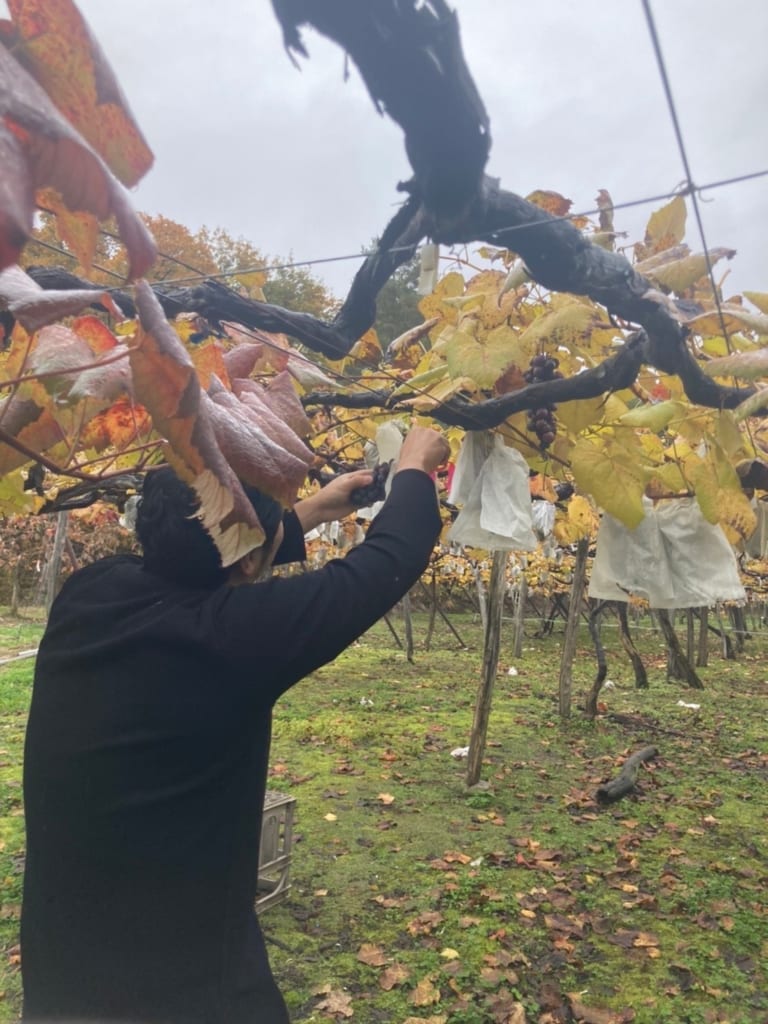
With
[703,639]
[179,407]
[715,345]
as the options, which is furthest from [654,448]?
[703,639]

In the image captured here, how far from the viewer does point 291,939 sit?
339 cm

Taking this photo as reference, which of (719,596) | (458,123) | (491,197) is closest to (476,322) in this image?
(491,197)

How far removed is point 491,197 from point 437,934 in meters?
3.30

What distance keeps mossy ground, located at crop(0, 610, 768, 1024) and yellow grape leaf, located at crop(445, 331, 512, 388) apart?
8.16 feet

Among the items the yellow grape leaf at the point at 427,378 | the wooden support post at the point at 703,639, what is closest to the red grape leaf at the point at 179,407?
the yellow grape leaf at the point at 427,378

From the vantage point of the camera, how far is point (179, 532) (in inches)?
45.3

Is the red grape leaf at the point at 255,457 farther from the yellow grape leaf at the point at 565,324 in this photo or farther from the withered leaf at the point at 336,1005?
the withered leaf at the point at 336,1005

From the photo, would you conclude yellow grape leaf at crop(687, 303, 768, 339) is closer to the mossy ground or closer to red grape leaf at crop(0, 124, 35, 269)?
red grape leaf at crop(0, 124, 35, 269)

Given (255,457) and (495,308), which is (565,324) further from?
(255,457)

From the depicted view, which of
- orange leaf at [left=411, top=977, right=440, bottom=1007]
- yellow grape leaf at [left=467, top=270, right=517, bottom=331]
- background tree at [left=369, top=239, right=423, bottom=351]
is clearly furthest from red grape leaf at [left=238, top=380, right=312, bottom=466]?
background tree at [left=369, top=239, right=423, bottom=351]

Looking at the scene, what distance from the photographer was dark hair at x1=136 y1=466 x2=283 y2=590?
1.14 meters

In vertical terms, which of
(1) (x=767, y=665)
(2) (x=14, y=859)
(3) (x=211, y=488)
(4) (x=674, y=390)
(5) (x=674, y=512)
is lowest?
(2) (x=14, y=859)

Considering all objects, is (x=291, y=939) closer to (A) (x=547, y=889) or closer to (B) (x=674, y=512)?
(A) (x=547, y=889)

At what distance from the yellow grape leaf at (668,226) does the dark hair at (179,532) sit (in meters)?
1.84
